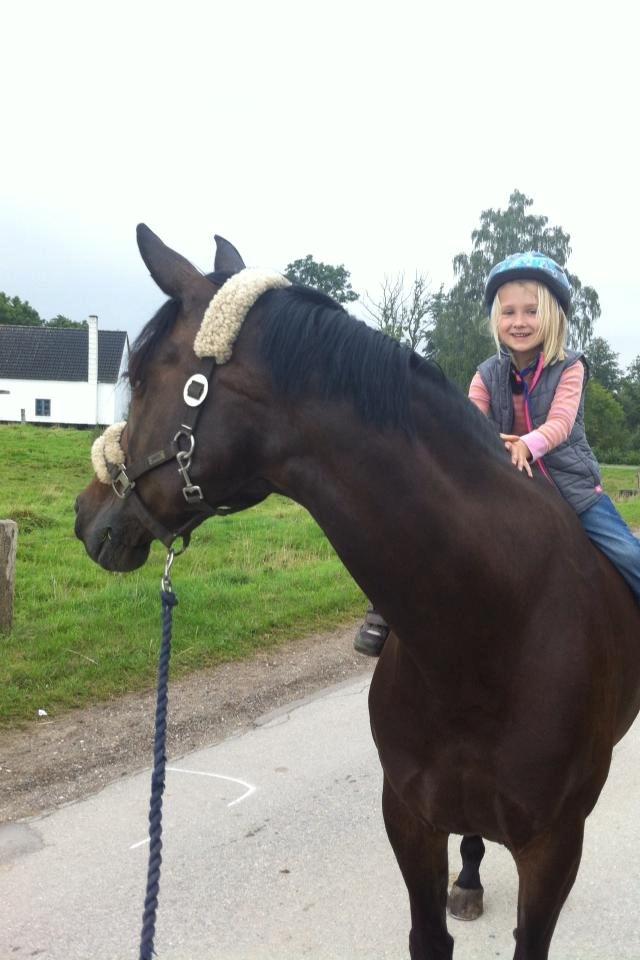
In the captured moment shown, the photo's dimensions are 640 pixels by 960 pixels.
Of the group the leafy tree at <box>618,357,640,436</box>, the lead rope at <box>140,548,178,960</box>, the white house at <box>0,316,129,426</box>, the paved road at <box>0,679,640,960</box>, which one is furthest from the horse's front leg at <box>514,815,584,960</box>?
the leafy tree at <box>618,357,640,436</box>

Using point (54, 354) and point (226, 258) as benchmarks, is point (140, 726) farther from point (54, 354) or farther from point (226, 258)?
point (54, 354)

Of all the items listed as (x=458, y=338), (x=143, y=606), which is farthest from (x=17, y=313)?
(x=143, y=606)

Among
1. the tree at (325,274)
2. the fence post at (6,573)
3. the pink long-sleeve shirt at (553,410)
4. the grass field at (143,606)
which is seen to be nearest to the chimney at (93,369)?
the tree at (325,274)

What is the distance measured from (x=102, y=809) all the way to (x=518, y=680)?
2.66 metres

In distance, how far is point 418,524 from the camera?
1.81 meters

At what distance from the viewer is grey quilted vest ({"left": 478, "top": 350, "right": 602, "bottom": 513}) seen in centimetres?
242

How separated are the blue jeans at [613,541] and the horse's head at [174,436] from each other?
1.09m

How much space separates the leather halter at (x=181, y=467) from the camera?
1.80 meters

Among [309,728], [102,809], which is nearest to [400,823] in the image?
[102,809]

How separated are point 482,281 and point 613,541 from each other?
38.2 m

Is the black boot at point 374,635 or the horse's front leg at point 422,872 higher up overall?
the black boot at point 374,635

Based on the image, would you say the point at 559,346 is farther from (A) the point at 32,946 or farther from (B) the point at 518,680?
(A) the point at 32,946

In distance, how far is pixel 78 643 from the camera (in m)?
5.90

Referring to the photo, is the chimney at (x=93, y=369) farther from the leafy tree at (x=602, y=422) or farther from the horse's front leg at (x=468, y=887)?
the horse's front leg at (x=468, y=887)
